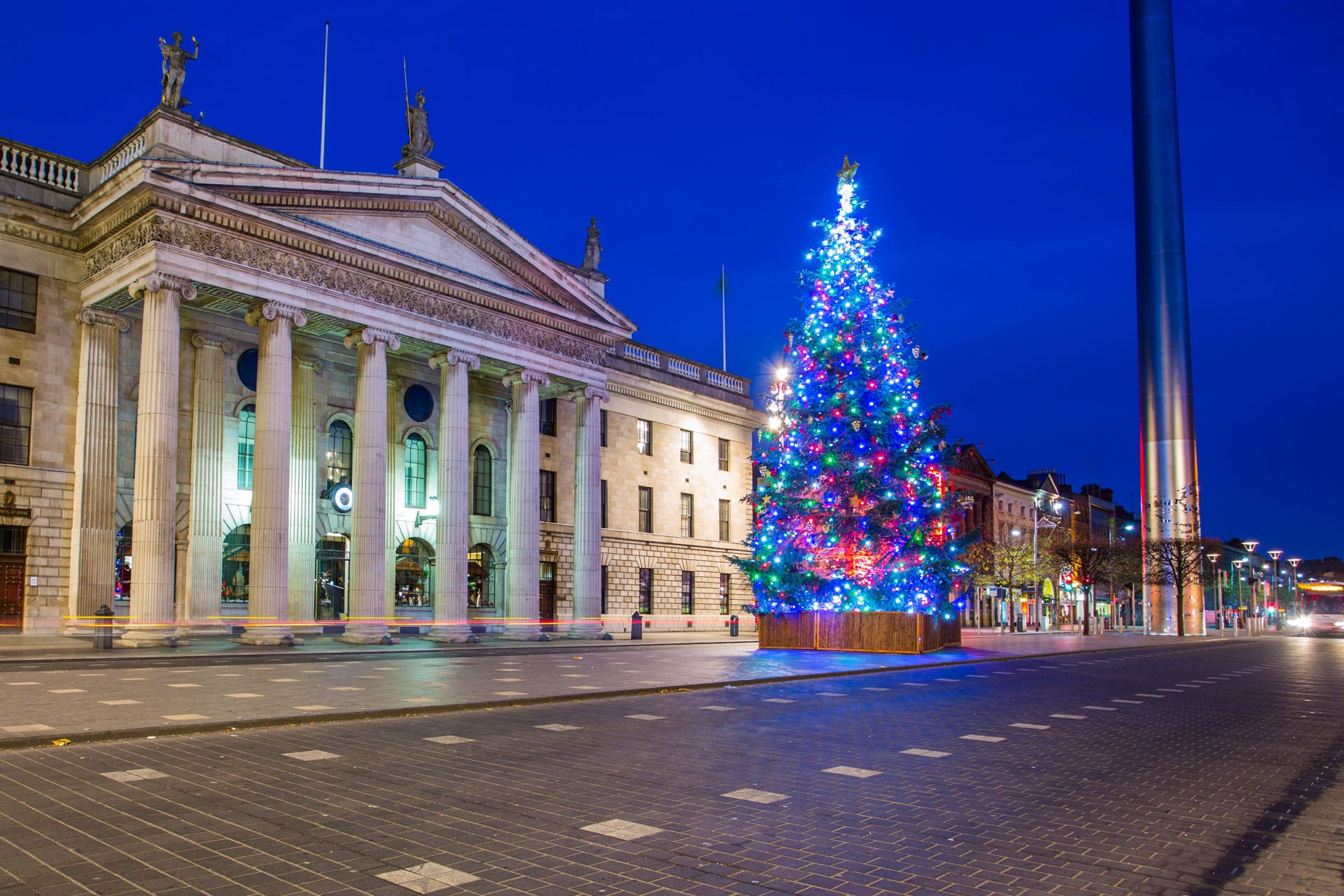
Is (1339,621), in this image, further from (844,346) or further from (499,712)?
(499,712)

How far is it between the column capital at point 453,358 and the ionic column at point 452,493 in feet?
0.08

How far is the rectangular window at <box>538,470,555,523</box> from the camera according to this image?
44.1m

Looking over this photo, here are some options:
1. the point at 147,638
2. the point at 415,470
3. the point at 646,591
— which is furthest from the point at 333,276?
the point at 646,591

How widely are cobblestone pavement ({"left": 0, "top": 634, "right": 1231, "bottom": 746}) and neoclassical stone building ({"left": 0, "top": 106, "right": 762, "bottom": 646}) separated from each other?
19.0ft

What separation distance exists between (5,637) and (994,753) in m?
26.5

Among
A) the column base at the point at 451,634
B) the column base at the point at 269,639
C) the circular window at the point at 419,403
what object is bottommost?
the column base at the point at 451,634

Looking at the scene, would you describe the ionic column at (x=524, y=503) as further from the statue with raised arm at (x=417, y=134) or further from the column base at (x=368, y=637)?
the statue with raised arm at (x=417, y=134)

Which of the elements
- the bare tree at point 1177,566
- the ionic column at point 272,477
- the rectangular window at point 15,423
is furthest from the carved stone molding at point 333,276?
the bare tree at point 1177,566

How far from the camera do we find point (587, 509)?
4044cm

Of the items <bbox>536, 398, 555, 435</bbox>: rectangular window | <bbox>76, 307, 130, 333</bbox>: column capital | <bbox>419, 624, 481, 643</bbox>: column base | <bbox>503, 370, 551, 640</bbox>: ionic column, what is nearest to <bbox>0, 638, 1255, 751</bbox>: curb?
<bbox>419, 624, 481, 643</bbox>: column base

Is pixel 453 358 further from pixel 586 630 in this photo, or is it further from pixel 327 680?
pixel 327 680

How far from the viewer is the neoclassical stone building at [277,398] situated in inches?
1098

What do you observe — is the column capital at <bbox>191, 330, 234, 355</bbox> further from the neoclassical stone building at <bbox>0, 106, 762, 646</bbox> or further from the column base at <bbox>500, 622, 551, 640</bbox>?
the column base at <bbox>500, 622, 551, 640</bbox>

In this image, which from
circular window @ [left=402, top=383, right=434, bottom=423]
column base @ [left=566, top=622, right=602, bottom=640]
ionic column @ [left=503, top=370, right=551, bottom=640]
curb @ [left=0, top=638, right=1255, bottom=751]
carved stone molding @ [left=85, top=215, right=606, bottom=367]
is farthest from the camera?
column base @ [left=566, top=622, right=602, bottom=640]
